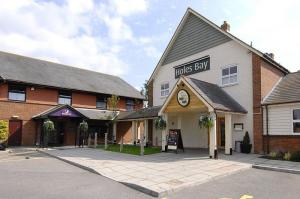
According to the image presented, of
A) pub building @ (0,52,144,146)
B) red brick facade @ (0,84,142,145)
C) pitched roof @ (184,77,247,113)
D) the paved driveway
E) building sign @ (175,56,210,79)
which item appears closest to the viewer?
the paved driveway

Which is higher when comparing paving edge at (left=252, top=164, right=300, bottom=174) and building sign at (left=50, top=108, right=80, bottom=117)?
building sign at (left=50, top=108, right=80, bottom=117)

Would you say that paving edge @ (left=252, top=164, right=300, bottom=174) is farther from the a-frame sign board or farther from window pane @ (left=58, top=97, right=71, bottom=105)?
window pane @ (left=58, top=97, right=71, bottom=105)

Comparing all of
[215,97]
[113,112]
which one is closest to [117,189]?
[215,97]

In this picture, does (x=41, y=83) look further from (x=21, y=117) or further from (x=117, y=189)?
(x=117, y=189)

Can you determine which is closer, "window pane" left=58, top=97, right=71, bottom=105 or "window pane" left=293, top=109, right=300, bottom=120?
"window pane" left=293, top=109, right=300, bottom=120

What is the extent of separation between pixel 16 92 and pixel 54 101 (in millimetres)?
3214

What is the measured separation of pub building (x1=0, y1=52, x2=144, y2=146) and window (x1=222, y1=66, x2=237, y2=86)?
1200cm

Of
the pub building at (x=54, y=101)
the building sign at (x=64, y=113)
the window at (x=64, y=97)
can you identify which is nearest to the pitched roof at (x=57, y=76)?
the pub building at (x=54, y=101)

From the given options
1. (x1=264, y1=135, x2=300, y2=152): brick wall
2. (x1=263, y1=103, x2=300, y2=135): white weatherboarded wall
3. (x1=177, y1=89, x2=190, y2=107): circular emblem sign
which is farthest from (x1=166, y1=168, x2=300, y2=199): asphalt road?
(x1=177, y1=89, x2=190, y2=107): circular emblem sign

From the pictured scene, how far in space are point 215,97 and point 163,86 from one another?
343 inches

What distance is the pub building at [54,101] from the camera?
899 inches

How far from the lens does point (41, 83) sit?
78.5 ft

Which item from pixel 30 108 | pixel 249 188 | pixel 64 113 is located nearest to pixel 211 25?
pixel 64 113

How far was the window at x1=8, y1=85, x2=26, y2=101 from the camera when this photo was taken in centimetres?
2278
